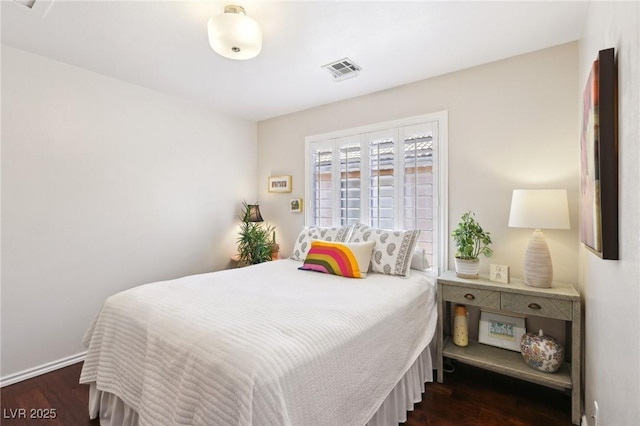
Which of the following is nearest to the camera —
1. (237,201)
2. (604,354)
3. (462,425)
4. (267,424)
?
(267,424)

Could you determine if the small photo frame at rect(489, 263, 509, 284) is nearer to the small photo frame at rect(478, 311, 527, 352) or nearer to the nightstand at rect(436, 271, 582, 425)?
the nightstand at rect(436, 271, 582, 425)

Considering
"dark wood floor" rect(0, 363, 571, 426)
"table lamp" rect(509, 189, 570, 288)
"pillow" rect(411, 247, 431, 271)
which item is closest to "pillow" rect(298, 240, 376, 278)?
"pillow" rect(411, 247, 431, 271)

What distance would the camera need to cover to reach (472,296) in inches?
86.7

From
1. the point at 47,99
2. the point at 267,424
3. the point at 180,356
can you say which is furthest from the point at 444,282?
the point at 47,99

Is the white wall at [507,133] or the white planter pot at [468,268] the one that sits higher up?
the white wall at [507,133]

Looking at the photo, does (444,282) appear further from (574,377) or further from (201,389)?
(201,389)

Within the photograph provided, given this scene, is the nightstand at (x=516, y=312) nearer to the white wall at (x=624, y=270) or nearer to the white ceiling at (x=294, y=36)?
the white wall at (x=624, y=270)

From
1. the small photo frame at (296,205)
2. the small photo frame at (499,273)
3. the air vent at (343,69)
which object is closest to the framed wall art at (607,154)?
the small photo frame at (499,273)

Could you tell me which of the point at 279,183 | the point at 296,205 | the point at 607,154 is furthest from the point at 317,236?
the point at 607,154

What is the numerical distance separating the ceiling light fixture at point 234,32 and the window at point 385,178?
1647 millimetres

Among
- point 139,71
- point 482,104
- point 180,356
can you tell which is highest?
point 139,71

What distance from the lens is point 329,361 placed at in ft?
4.28

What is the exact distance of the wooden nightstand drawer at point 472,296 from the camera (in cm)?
212

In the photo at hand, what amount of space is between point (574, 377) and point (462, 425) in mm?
740
